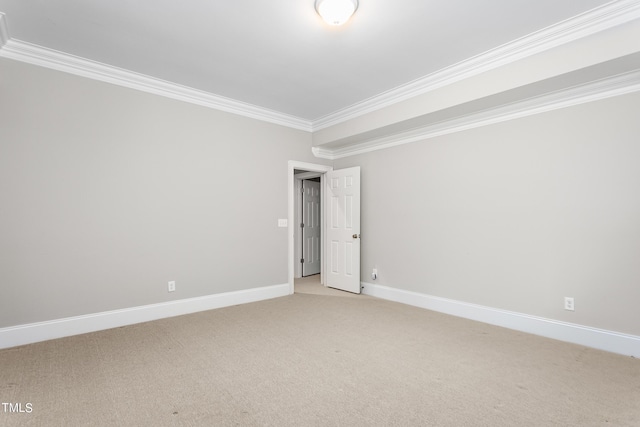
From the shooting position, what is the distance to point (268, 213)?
15.9 feet

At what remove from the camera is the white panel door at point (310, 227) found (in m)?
6.70

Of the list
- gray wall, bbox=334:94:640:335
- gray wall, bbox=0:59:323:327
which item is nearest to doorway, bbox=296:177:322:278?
gray wall, bbox=0:59:323:327

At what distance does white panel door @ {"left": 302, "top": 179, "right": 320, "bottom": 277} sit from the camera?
6.70m

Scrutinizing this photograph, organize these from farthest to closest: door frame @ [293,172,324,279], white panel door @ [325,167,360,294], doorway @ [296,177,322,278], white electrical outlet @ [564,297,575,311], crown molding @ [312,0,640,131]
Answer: doorway @ [296,177,322,278], door frame @ [293,172,324,279], white panel door @ [325,167,360,294], white electrical outlet @ [564,297,575,311], crown molding @ [312,0,640,131]

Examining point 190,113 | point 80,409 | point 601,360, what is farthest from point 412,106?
point 80,409

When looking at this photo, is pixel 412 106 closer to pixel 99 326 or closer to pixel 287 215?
pixel 287 215

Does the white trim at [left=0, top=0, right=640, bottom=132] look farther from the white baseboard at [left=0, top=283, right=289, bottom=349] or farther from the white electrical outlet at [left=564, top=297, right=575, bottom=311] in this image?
the white baseboard at [left=0, top=283, right=289, bottom=349]

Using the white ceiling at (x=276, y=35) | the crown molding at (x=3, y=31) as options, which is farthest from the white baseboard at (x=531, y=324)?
the crown molding at (x=3, y=31)

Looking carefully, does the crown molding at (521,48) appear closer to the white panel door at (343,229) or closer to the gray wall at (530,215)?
the gray wall at (530,215)

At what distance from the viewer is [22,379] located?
2342mm

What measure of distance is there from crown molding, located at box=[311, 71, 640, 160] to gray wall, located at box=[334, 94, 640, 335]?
72mm

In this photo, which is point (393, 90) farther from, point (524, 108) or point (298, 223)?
point (298, 223)

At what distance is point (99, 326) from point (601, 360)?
4.84 m

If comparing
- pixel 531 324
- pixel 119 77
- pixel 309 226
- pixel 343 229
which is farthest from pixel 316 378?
pixel 309 226
